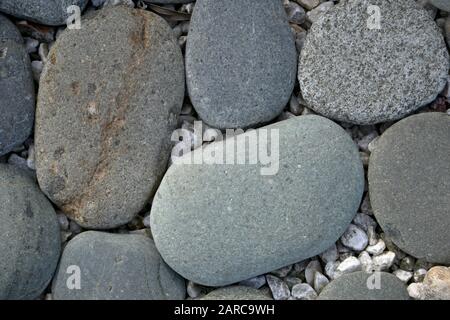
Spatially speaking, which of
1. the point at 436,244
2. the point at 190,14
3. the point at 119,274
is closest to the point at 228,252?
the point at 119,274

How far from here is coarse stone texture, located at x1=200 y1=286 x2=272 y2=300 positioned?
1699mm

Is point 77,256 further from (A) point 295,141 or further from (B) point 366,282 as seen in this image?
(B) point 366,282

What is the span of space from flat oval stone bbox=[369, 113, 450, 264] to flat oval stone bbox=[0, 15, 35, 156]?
1.01m

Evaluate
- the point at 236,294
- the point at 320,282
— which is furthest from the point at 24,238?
the point at 320,282

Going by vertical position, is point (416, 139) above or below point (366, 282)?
above

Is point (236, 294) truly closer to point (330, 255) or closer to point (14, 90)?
point (330, 255)

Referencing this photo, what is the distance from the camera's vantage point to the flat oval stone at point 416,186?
66.3 inches

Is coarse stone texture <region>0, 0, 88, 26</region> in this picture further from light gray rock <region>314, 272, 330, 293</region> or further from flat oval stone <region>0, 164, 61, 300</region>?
light gray rock <region>314, 272, 330, 293</region>

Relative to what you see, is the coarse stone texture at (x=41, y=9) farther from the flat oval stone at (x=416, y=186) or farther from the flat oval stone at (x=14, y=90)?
the flat oval stone at (x=416, y=186)

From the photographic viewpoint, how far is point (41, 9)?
173cm

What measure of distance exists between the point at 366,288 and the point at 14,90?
114 cm

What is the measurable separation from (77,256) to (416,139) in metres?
1.02

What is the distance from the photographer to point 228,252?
168 centimetres

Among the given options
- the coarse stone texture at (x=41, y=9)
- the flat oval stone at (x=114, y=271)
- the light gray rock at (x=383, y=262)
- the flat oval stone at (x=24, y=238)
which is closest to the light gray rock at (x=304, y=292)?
the light gray rock at (x=383, y=262)
